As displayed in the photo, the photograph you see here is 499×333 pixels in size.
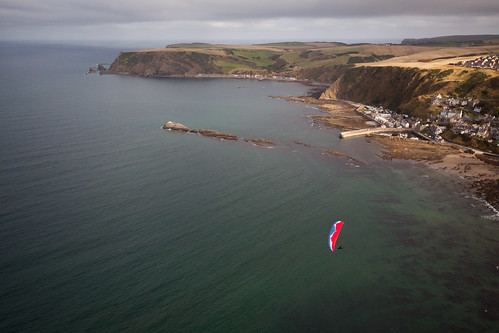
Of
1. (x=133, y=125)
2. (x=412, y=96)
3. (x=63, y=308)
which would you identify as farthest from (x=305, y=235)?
(x=412, y=96)

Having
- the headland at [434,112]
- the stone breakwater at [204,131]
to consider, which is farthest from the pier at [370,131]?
the stone breakwater at [204,131]

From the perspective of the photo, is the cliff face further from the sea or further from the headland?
the sea

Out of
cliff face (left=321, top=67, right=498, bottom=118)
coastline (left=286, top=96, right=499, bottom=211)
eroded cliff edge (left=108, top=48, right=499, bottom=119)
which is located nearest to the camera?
coastline (left=286, top=96, right=499, bottom=211)

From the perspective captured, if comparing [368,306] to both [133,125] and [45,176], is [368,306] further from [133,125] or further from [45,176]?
[133,125]

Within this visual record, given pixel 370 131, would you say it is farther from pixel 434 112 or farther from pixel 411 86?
pixel 411 86

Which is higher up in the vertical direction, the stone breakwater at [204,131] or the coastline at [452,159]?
the stone breakwater at [204,131]

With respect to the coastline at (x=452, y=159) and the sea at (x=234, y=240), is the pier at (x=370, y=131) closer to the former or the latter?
the coastline at (x=452, y=159)

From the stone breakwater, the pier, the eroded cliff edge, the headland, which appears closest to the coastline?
the headland

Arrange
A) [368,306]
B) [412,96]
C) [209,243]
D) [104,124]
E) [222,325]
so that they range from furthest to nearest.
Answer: [412,96]
[104,124]
[209,243]
[368,306]
[222,325]
